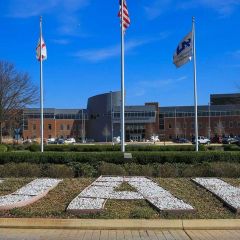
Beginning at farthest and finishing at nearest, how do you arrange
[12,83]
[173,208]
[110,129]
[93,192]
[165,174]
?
[110,129], [12,83], [165,174], [93,192], [173,208]

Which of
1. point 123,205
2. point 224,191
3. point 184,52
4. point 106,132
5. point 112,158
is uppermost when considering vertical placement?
point 184,52

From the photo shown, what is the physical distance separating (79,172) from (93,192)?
477cm

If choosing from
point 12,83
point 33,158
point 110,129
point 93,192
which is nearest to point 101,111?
point 110,129

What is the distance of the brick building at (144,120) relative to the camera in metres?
132

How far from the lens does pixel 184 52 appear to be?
88.3ft

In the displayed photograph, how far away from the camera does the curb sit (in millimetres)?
9188

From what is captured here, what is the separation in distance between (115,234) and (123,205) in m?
1.89

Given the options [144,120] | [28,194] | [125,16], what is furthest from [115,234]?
[144,120]

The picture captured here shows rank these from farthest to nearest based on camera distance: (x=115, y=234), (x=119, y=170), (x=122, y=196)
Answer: (x=119, y=170) → (x=122, y=196) → (x=115, y=234)

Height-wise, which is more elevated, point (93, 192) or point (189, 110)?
point (189, 110)

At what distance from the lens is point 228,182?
46.5 ft

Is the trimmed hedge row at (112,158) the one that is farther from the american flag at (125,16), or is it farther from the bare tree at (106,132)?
the bare tree at (106,132)

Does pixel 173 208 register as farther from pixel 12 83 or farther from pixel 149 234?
pixel 12 83

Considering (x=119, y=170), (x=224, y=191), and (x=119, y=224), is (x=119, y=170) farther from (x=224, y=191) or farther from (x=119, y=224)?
(x=119, y=224)
